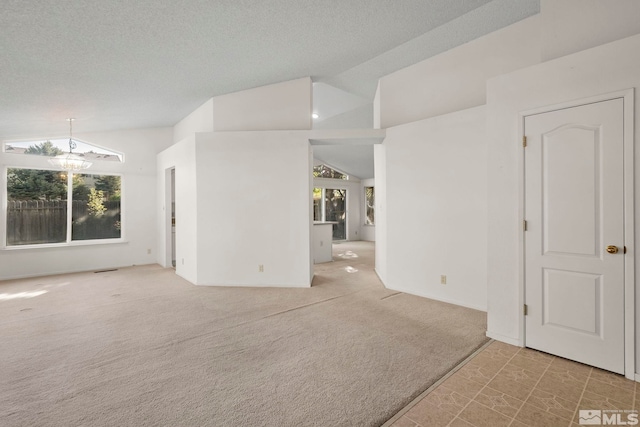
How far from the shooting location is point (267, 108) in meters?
4.96

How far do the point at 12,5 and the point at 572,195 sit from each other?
4.52 m

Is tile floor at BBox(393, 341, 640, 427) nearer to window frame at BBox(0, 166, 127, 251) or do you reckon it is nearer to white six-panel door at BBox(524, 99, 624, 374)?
white six-panel door at BBox(524, 99, 624, 374)

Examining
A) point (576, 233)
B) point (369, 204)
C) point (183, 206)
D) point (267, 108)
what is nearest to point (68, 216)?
point (183, 206)

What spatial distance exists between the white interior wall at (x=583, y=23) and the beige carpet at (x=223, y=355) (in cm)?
280

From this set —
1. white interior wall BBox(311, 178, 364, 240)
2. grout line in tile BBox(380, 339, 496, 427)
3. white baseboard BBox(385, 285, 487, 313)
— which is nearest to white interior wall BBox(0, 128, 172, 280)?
white baseboard BBox(385, 285, 487, 313)

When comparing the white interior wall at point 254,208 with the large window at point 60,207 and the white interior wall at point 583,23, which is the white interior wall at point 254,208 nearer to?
the white interior wall at point 583,23

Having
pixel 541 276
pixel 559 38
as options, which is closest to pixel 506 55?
pixel 559 38

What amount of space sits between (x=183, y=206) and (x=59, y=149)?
323cm

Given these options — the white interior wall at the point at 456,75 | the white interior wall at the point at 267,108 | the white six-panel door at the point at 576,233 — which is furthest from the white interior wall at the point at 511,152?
the white interior wall at the point at 267,108

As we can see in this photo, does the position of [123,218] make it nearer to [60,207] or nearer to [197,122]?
[60,207]

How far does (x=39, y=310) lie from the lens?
3.74m

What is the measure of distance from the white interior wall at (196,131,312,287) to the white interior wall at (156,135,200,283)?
18 centimetres

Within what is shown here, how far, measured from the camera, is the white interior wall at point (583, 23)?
7.45 feet

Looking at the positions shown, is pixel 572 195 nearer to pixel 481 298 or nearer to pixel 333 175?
pixel 481 298
